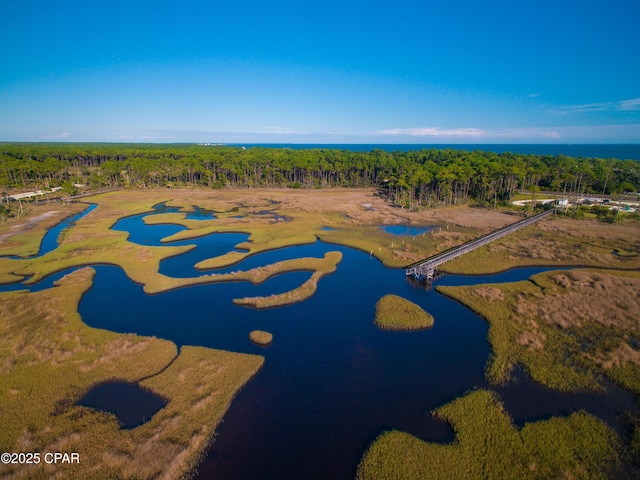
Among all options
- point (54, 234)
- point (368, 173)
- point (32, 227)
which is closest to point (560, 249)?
point (368, 173)

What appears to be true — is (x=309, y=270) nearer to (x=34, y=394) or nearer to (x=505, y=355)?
(x=505, y=355)

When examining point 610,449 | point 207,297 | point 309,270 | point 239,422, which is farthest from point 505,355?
point 207,297

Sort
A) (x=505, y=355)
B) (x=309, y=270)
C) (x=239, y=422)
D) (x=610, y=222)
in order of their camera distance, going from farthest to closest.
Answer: (x=610, y=222), (x=309, y=270), (x=505, y=355), (x=239, y=422)

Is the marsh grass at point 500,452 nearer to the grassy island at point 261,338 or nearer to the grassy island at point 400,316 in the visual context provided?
the grassy island at point 400,316

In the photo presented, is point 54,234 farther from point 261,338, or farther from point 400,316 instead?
point 400,316

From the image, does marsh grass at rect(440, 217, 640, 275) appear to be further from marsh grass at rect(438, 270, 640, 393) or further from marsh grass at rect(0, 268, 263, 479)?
marsh grass at rect(0, 268, 263, 479)

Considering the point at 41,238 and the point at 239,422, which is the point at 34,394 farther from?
the point at 41,238

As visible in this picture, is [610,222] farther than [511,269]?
Yes

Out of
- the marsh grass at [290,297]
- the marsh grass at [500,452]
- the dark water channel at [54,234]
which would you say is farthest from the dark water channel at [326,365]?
the dark water channel at [54,234]

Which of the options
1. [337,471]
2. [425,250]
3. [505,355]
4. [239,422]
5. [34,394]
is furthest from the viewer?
[425,250]
